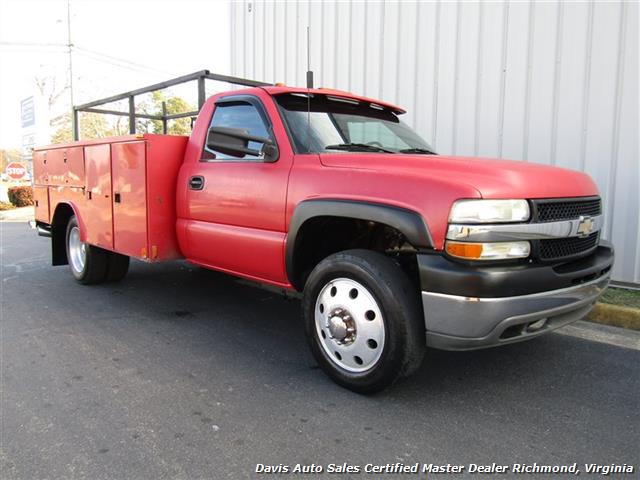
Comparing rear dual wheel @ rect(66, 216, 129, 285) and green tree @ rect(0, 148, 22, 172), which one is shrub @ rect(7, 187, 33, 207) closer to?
rear dual wheel @ rect(66, 216, 129, 285)

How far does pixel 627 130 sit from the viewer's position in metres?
5.77

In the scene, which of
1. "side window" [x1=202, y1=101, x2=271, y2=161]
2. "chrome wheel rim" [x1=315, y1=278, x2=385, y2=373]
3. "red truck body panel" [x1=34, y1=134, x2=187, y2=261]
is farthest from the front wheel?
"red truck body panel" [x1=34, y1=134, x2=187, y2=261]

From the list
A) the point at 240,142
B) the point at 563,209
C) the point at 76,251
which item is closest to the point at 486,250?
the point at 563,209

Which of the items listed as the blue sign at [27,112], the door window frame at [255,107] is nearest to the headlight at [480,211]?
the door window frame at [255,107]

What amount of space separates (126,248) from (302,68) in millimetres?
5065

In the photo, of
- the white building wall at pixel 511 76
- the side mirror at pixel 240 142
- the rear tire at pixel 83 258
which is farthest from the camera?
the rear tire at pixel 83 258

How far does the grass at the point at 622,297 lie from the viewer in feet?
16.3

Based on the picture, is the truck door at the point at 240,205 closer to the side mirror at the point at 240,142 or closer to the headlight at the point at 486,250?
the side mirror at the point at 240,142

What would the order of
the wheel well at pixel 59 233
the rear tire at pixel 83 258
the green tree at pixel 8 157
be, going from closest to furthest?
the rear tire at pixel 83 258 → the wheel well at pixel 59 233 → the green tree at pixel 8 157

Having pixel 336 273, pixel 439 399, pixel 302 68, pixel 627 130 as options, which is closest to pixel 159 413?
pixel 336 273

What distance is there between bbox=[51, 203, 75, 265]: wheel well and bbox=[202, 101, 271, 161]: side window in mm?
2990

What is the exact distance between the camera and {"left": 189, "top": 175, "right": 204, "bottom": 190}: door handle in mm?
4438

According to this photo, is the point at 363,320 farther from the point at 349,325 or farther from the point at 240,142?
the point at 240,142

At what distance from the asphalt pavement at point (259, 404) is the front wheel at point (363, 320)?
191 millimetres
